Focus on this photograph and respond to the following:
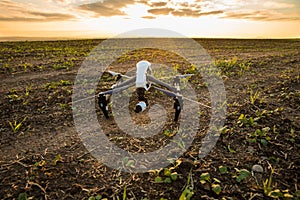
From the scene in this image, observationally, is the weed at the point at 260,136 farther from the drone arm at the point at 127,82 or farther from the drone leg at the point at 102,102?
the drone leg at the point at 102,102

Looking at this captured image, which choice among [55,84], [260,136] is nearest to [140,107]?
[260,136]

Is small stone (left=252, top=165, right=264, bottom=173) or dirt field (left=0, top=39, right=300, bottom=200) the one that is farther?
small stone (left=252, top=165, right=264, bottom=173)

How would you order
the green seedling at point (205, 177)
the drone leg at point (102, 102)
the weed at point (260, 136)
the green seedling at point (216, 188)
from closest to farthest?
the green seedling at point (216, 188) → the green seedling at point (205, 177) → the weed at point (260, 136) → the drone leg at point (102, 102)

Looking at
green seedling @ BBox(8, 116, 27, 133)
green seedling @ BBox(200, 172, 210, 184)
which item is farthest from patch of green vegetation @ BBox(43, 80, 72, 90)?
green seedling @ BBox(200, 172, 210, 184)

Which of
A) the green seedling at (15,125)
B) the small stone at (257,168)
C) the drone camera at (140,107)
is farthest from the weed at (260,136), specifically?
the green seedling at (15,125)

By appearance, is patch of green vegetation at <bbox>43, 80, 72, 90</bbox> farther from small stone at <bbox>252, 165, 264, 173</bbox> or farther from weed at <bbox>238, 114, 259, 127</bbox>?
small stone at <bbox>252, 165, 264, 173</bbox>

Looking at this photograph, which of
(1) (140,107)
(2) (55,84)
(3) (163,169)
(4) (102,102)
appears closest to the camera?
(3) (163,169)

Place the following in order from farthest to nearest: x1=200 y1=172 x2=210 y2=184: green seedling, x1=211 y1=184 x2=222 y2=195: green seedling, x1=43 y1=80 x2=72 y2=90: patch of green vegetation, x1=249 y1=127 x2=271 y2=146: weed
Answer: x1=43 y1=80 x2=72 y2=90: patch of green vegetation
x1=249 y1=127 x2=271 y2=146: weed
x1=200 y1=172 x2=210 y2=184: green seedling
x1=211 y1=184 x2=222 y2=195: green seedling

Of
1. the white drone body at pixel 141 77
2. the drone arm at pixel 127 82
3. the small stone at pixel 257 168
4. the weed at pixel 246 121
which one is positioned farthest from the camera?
the drone arm at pixel 127 82

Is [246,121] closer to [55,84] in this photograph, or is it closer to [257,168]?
[257,168]

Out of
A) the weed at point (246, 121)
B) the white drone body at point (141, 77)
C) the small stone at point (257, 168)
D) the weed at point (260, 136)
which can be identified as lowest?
the small stone at point (257, 168)

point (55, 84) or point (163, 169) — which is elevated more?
point (55, 84)

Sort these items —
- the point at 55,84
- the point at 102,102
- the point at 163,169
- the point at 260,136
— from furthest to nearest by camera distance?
1. the point at 55,84
2. the point at 102,102
3. the point at 260,136
4. the point at 163,169

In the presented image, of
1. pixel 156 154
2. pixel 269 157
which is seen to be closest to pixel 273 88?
pixel 269 157
